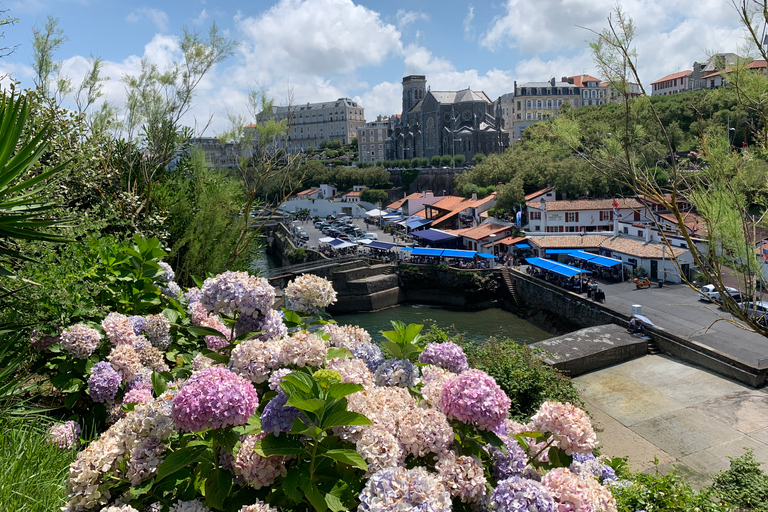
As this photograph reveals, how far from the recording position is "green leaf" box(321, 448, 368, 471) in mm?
1875

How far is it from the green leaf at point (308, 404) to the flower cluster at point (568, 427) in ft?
3.26

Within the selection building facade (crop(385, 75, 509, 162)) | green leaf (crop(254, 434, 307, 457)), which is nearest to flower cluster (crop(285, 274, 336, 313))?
green leaf (crop(254, 434, 307, 457))

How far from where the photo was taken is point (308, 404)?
1.81 metres

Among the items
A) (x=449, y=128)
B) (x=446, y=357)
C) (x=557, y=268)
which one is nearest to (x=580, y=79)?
(x=449, y=128)

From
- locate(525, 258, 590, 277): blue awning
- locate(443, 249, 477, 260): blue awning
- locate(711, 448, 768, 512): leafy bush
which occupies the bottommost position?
locate(711, 448, 768, 512): leafy bush

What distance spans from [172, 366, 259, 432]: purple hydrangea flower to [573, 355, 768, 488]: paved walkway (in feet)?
31.1

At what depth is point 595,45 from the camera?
4.65 metres

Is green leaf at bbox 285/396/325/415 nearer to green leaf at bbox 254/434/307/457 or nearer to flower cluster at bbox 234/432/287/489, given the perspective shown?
green leaf at bbox 254/434/307/457

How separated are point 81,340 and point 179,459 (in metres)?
1.86

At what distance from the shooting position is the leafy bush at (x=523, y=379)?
10070 mm

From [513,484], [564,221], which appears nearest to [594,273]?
[564,221]

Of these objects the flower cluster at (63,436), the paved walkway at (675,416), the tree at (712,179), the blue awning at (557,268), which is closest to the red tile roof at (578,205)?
the blue awning at (557,268)

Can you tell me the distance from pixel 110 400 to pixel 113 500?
1252 millimetres

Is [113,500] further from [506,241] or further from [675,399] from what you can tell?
[506,241]
